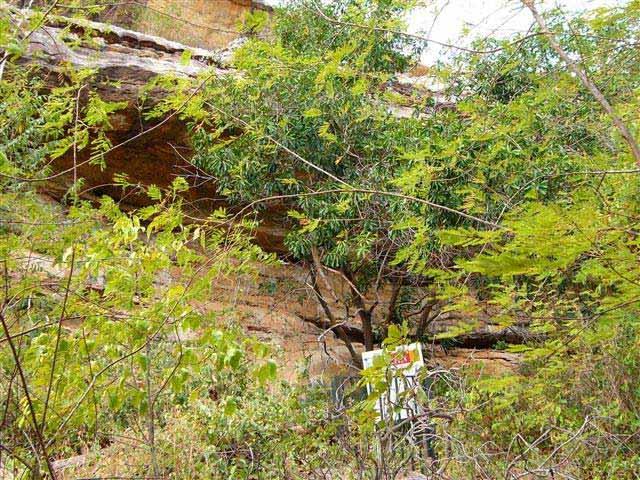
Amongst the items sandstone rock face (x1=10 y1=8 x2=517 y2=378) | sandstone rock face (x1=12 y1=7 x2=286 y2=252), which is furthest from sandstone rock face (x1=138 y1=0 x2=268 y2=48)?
sandstone rock face (x1=10 y1=8 x2=517 y2=378)

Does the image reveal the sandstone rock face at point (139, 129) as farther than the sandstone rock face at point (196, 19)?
No

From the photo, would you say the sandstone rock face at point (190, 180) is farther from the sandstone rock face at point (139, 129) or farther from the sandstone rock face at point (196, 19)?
the sandstone rock face at point (196, 19)

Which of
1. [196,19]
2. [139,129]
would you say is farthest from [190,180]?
[196,19]

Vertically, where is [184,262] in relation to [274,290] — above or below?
above

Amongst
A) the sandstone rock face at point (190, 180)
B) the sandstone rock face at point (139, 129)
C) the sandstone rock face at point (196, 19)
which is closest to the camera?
the sandstone rock face at point (139, 129)

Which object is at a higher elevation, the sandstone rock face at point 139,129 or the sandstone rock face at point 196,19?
the sandstone rock face at point 196,19

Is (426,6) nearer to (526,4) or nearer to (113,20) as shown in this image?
(526,4)

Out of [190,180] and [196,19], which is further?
[196,19]

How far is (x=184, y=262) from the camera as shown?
9.43 feet

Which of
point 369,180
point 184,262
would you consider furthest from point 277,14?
point 184,262

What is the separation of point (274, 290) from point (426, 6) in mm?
5954

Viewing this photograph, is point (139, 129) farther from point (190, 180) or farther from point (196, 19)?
point (196, 19)

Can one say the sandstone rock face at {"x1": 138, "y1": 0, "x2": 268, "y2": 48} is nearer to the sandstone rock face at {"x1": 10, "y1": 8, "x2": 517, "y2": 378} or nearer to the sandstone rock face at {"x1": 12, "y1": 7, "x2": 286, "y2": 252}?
the sandstone rock face at {"x1": 12, "y1": 7, "x2": 286, "y2": 252}

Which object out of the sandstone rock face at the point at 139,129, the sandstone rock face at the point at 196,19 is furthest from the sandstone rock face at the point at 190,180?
the sandstone rock face at the point at 196,19
